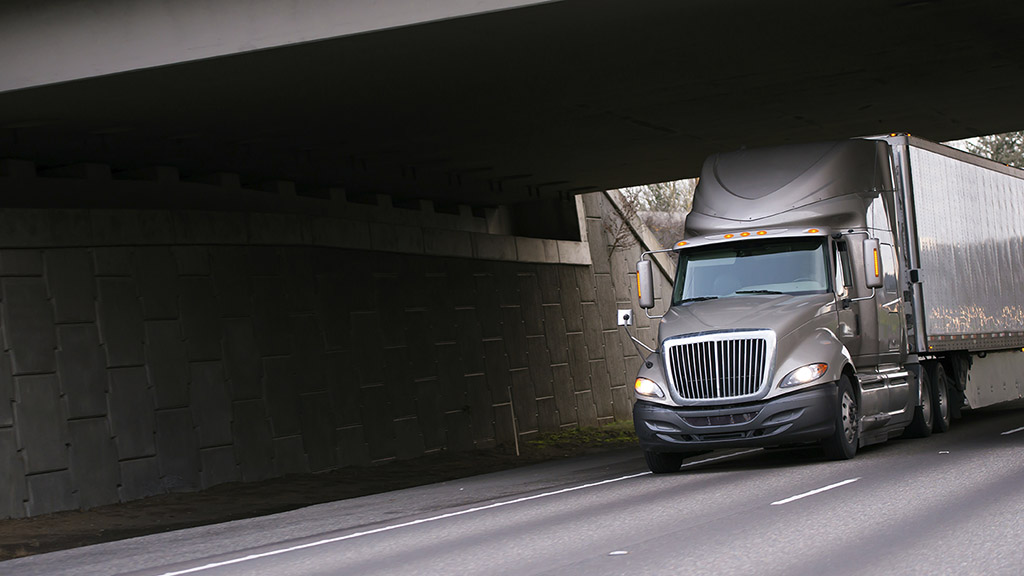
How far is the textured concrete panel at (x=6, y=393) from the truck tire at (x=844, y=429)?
11.2 m

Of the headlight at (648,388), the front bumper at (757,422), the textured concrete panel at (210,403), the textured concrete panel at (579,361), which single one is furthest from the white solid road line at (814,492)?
the textured concrete panel at (579,361)

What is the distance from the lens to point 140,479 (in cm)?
1981

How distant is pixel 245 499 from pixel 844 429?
9320 mm

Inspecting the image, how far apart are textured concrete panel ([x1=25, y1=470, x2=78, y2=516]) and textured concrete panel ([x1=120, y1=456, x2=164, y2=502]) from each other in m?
Answer: 1.03

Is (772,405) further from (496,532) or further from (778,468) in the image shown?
(496,532)

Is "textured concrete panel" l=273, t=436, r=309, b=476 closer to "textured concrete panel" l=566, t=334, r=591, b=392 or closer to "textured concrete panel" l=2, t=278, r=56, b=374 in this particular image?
"textured concrete panel" l=2, t=278, r=56, b=374

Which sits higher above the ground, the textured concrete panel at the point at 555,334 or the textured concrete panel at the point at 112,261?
the textured concrete panel at the point at 112,261

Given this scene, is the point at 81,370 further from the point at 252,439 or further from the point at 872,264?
the point at 872,264

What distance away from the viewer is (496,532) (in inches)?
464

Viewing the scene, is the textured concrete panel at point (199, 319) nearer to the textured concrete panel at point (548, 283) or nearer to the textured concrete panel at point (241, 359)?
the textured concrete panel at point (241, 359)

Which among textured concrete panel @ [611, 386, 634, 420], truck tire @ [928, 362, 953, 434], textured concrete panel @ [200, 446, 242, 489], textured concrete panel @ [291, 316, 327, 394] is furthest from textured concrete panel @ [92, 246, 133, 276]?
textured concrete panel @ [611, 386, 634, 420]

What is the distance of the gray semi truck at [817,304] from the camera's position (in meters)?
15.6

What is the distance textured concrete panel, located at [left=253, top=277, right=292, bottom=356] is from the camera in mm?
23062

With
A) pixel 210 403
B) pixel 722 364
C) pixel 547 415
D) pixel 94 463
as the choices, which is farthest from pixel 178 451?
pixel 547 415
